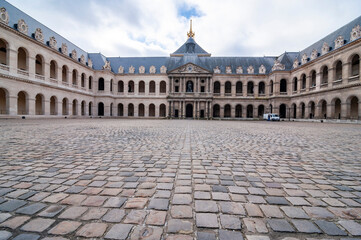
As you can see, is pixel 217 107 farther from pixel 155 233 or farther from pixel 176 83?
pixel 155 233

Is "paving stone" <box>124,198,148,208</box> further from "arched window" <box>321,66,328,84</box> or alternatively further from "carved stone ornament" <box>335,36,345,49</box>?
"arched window" <box>321,66,328,84</box>

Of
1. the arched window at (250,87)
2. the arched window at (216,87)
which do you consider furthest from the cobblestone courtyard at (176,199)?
the arched window at (250,87)

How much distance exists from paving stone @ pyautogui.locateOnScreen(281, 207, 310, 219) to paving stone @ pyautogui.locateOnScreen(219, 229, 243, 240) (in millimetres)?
Answer: 691

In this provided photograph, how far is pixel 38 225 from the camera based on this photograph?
1524mm

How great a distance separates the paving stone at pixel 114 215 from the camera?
5.29ft

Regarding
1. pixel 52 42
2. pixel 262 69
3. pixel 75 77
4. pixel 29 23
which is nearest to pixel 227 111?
pixel 262 69

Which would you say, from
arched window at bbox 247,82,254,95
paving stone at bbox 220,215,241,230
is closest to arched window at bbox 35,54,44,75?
paving stone at bbox 220,215,241,230

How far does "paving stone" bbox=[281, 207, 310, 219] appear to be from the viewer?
Result: 1.73m

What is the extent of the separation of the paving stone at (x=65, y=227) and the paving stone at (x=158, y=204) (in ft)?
2.23

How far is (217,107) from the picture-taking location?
40344 millimetres

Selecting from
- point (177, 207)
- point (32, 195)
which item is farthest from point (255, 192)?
point (32, 195)

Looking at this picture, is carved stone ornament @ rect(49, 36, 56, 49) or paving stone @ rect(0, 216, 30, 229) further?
carved stone ornament @ rect(49, 36, 56, 49)

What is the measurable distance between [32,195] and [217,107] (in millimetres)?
39819

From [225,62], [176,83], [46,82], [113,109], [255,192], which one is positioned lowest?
[255,192]
